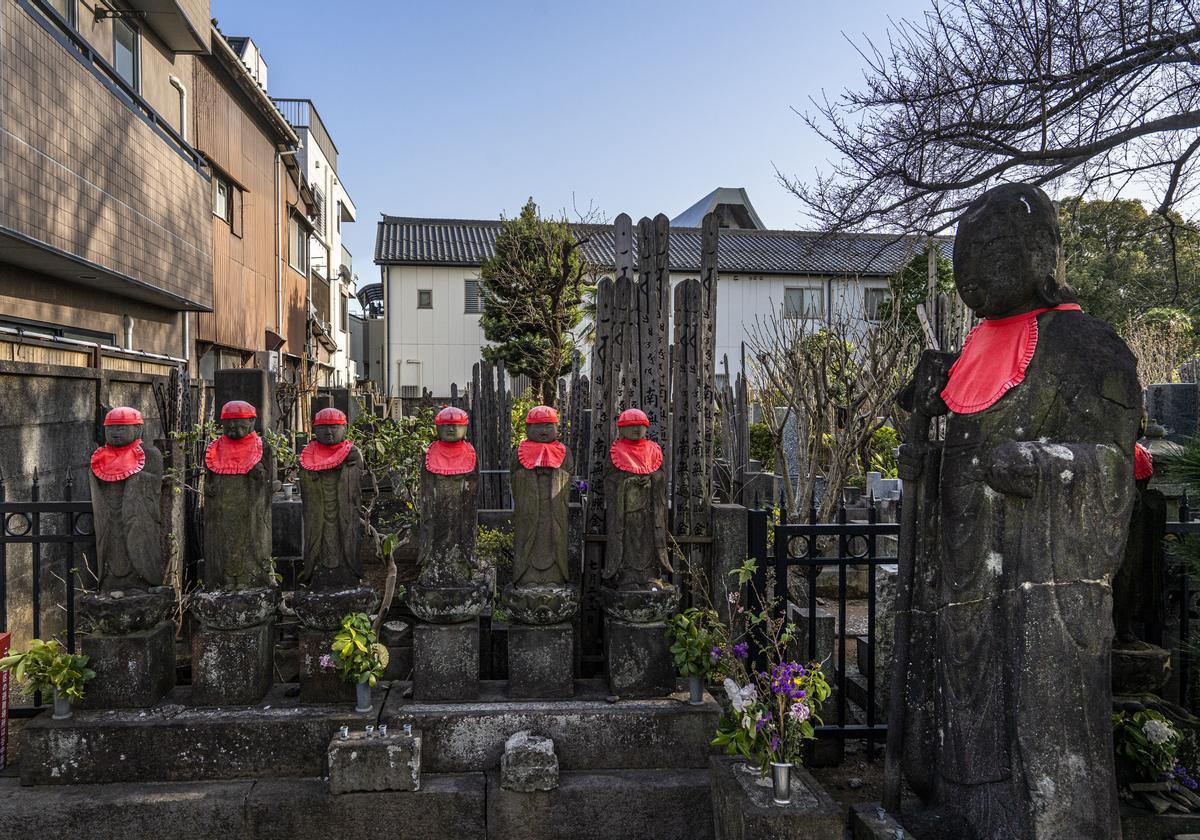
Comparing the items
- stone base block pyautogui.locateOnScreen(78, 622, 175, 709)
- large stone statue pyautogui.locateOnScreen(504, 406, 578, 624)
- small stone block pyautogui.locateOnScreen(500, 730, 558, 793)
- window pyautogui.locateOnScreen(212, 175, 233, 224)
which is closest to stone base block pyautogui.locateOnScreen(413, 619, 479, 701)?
large stone statue pyautogui.locateOnScreen(504, 406, 578, 624)

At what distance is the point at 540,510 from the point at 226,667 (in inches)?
76.6

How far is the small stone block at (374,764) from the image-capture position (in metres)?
3.77

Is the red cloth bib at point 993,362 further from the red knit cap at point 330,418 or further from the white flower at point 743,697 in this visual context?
the red knit cap at point 330,418

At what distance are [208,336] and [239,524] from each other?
12824mm

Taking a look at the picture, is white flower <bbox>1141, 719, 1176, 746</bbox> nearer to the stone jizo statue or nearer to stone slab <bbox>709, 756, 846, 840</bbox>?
stone slab <bbox>709, 756, 846, 840</bbox>

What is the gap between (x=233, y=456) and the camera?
4281mm

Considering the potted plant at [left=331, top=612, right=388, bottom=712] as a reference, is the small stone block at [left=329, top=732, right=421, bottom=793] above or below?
below

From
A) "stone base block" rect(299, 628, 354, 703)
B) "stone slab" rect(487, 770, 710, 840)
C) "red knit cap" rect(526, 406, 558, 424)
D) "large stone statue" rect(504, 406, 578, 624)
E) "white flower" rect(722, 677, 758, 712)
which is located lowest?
"stone slab" rect(487, 770, 710, 840)

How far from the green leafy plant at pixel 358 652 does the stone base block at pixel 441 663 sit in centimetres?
23

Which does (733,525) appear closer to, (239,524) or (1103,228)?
(239,524)

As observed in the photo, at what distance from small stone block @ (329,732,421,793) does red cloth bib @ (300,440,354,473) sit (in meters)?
1.51

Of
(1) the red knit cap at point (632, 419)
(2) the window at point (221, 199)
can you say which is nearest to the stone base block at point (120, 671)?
(1) the red knit cap at point (632, 419)

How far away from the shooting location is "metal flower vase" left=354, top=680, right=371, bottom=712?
4094mm

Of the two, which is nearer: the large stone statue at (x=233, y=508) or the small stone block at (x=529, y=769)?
the small stone block at (x=529, y=769)
